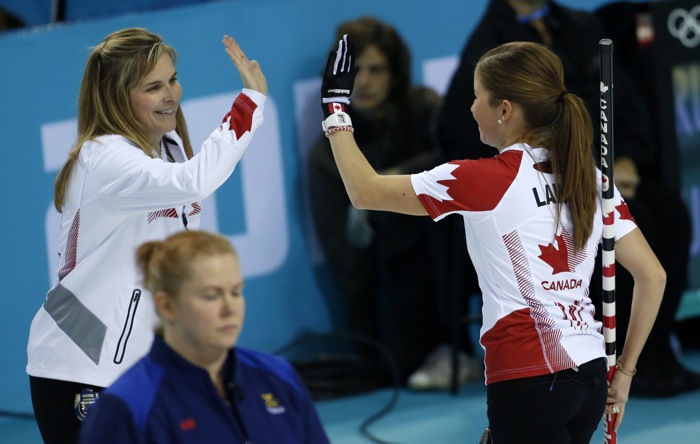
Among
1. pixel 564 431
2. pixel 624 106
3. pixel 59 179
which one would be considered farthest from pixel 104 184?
pixel 624 106

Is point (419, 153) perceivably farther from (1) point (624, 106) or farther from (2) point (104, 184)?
(2) point (104, 184)

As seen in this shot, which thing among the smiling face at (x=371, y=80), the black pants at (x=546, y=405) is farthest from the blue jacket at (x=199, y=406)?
the smiling face at (x=371, y=80)

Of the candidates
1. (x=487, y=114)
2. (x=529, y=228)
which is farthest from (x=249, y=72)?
(x=529, y=228)

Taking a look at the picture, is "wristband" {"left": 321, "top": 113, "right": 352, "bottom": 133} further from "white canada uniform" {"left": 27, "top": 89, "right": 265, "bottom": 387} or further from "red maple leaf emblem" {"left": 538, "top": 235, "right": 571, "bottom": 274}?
"red maple leaf emblem" {"left": 538, "top": 235, "right": 571, "bottom": 274}

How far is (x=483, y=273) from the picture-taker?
3209 millimetres

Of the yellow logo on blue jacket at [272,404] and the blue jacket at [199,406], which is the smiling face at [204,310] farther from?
the yellow logo on blue jacket at [272,404]

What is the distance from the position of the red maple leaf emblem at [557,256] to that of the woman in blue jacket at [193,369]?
38.1 inches

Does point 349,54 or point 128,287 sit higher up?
point 349,54

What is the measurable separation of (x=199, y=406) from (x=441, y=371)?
3942 mm

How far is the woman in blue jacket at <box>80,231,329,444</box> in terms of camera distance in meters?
2.38

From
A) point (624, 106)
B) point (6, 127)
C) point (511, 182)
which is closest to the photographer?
point (511, 182)

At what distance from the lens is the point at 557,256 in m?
3.17

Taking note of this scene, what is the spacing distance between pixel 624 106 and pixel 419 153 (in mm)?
1097

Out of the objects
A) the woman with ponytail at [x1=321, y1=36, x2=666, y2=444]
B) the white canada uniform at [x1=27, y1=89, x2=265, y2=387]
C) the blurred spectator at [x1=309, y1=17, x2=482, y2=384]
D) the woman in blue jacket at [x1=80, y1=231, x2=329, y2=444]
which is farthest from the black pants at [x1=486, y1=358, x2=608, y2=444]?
the blurred spectator at [x1=309, y1=17, x2=482, y2=384]
